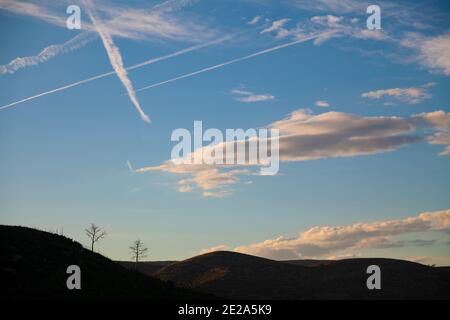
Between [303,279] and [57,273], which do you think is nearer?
[57,273]

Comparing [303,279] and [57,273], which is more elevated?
[57,273]

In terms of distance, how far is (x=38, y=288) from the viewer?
47.1m

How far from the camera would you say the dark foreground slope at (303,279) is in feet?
288

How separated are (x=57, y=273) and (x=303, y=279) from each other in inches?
2377

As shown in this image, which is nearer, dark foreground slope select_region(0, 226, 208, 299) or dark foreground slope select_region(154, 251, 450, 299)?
dark foreground slope select_region(0, 226, 208, 299)

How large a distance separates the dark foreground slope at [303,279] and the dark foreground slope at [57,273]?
32.3 metres

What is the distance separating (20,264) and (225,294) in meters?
45.6

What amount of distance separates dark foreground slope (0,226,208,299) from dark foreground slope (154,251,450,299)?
32299 millimetres

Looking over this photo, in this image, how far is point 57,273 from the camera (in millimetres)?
51594

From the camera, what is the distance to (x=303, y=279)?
102125 millimetres

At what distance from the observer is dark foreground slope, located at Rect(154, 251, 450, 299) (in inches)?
3457
